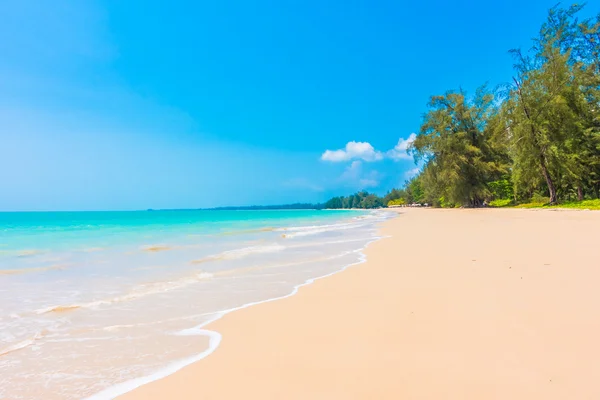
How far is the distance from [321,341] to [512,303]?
2.13 meters

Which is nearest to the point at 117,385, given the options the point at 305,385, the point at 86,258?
the point at 305,385

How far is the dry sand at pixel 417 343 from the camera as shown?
6.32ft

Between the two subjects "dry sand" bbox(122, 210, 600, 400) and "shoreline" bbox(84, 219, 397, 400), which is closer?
"dry sand" bbox(122, 210, 600, 400)

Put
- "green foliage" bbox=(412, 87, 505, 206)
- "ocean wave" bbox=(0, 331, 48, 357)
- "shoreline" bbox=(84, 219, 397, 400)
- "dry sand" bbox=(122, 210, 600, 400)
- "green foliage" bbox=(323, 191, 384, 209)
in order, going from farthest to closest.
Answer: "green foliage" bbox=(323, 191, 384, 209) → "green foliage" bbox=(412, 87, 505, 206) → "ocean wave" bbox=(0, 331, 48, 357) → "shoreline" bbox=(84, 219, 397, 400) → "dry sand" bbox=(122, 210, 600, 400)

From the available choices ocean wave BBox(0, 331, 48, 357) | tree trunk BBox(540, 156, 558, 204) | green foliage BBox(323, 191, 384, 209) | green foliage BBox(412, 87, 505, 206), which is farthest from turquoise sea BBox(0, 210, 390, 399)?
green foliage BBox(323, 191, 384, 209)

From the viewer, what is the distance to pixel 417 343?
2.51 meters

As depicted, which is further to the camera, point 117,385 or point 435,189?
point 435,189

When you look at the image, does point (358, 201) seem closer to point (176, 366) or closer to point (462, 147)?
point (462, 147)

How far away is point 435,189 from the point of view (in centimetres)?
4250

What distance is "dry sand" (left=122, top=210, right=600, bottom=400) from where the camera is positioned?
1.93m

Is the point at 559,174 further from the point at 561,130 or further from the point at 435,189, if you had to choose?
the point at 435,189

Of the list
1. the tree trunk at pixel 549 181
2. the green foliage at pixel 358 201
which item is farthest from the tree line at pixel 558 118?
the green foliage at pixel 358 201

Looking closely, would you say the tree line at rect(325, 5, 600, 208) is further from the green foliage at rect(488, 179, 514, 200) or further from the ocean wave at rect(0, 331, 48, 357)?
the ocean wave at rect(0, 331, 48, 357)

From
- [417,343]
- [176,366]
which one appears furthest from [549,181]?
[176,366]
